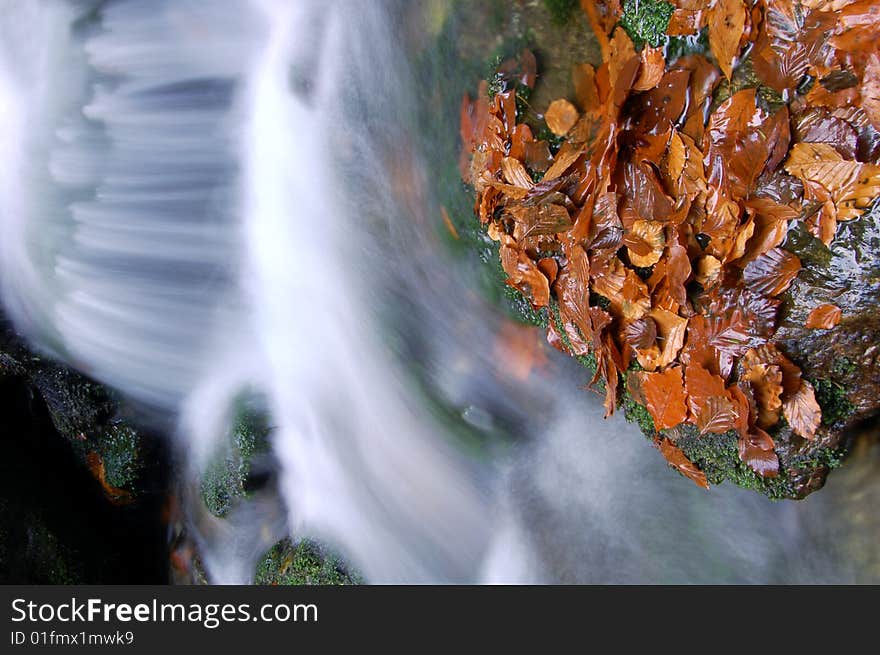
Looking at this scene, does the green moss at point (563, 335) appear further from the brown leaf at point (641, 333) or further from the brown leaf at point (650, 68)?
the brown leaf at point (650, 68)

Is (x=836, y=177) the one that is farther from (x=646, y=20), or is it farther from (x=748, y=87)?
(x=646, y=20)

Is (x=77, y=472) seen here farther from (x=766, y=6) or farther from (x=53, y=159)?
(x=766, y=6)

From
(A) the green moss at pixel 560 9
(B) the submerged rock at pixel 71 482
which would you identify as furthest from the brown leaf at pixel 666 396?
(B) the submerged rock at pixel 71 482

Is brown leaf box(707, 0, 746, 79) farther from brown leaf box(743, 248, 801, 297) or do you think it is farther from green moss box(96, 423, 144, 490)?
green moss box(96, 423, 144, 490)

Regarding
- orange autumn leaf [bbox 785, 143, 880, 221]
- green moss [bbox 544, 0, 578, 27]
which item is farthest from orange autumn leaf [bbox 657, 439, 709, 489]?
green moss [bbox 544, 0, 578, 27]
